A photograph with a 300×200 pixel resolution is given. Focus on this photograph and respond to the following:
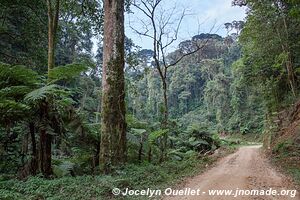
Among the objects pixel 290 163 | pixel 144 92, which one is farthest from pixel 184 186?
pixel 144 92

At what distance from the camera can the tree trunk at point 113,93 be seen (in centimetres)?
737

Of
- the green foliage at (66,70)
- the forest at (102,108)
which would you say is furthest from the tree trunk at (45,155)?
the green foliage at (66,70)

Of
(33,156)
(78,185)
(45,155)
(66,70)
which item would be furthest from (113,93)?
(78,185)

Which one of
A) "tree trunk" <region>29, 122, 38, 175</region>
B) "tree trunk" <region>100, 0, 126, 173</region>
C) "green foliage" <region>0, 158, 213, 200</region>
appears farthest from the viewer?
"tree trunk" <region>100, 0, 126, 173</region>

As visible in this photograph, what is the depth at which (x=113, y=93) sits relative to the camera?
7.63 metres

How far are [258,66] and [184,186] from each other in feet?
54.5

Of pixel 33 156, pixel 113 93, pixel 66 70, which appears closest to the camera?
pixel 66 70

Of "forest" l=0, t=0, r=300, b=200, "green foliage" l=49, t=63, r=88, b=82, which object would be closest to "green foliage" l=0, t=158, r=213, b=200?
"forest" l=0, t=0, r=300, b=200

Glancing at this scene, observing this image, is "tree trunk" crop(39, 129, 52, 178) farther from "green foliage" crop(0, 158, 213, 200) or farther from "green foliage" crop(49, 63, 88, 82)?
"green foliage" crop(49, 63, 88, 82)

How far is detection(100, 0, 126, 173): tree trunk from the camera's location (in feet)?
24.2

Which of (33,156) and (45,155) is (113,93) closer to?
(45,155)

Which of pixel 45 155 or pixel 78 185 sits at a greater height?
pixel 45 155

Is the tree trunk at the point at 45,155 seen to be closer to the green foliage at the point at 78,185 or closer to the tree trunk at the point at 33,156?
the tree trunk at the point at 33,156

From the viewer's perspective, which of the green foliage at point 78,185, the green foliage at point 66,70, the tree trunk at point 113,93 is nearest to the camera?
the green foliage at point 78,185
